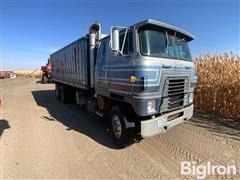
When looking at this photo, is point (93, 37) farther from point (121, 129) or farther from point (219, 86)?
point (219, 86)

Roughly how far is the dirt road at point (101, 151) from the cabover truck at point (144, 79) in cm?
51

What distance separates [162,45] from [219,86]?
4109mm

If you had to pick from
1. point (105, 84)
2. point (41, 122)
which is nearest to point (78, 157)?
point (105, 84)

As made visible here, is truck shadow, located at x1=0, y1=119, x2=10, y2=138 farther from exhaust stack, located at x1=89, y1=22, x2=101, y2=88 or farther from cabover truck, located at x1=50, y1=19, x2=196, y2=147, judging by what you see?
exhaust stack, located at x1=89, y1=22, x2=101, y2=88

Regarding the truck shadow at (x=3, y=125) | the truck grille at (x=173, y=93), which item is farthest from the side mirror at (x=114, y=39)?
the truck shadow at (x=3, y=125)

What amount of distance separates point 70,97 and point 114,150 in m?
6.99

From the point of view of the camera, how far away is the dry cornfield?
7465 millimetres

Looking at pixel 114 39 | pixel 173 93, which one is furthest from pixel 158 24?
pixel 173 93

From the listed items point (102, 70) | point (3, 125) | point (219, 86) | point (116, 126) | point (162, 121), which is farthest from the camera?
point (219, 86)

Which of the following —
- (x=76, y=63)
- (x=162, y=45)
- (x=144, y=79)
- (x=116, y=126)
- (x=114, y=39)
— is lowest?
(x=116, y=126)

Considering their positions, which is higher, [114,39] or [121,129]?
[114,39]

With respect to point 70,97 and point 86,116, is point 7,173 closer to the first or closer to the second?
point 86,116

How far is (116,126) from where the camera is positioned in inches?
205

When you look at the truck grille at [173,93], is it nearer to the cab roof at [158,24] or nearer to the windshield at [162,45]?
the windshield at [162,45]
